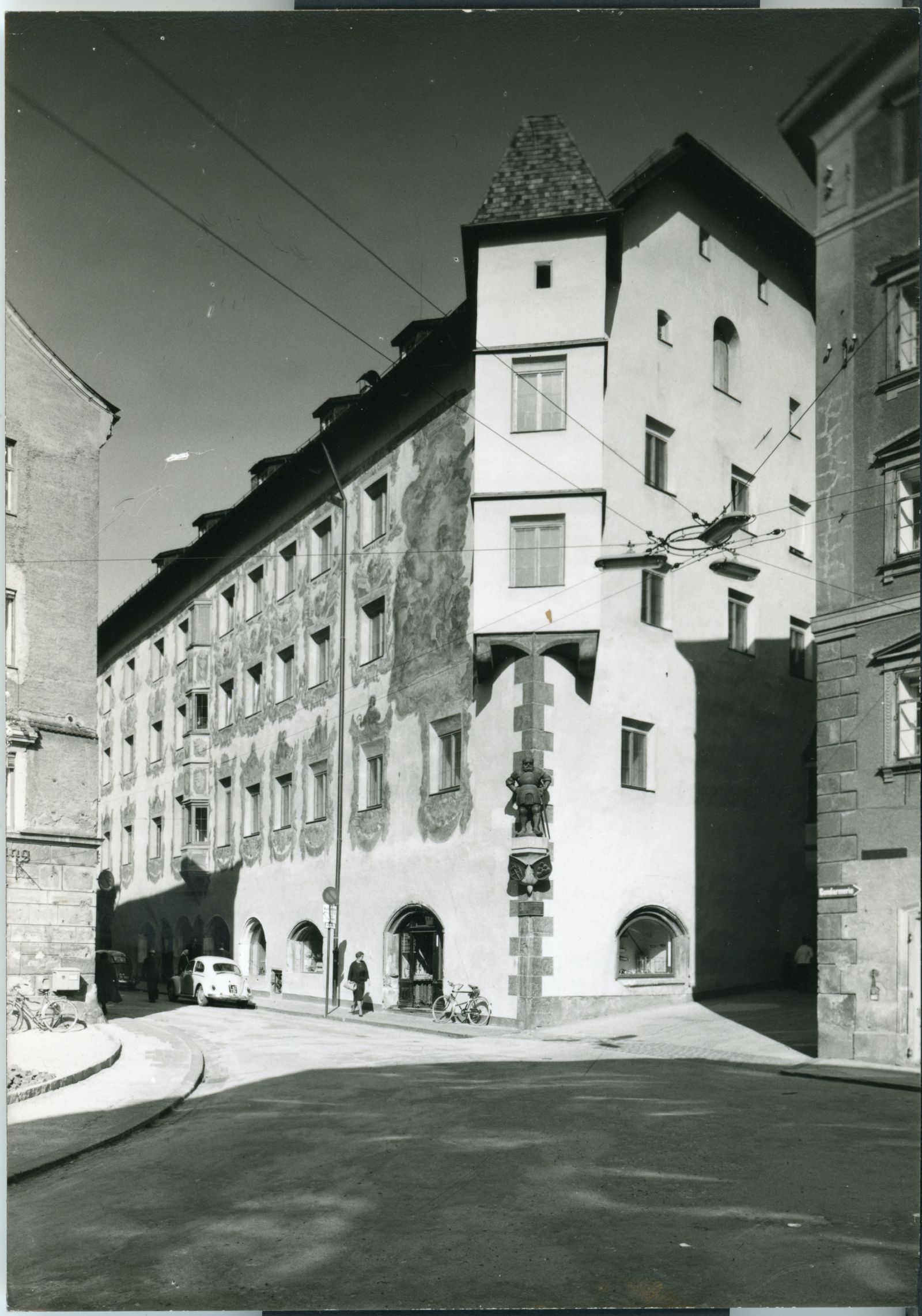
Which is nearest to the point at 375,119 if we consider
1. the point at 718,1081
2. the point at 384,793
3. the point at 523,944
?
the point at 384,793

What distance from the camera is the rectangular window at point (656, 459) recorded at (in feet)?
22.1

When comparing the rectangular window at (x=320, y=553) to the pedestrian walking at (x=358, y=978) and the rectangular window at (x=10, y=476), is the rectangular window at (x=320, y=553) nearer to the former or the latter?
the rectangular window at (x=10, y=476)

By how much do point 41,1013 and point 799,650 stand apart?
401 centimetres

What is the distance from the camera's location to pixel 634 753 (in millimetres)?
6707

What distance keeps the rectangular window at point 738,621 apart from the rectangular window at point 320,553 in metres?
2.04

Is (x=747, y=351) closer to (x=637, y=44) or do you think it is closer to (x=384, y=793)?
(x=637, y=44)

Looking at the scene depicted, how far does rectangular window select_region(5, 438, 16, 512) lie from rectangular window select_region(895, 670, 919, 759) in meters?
4.30

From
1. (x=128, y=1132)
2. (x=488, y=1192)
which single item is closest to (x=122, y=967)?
(x=128, y=1132)

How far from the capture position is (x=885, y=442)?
6.72 metres

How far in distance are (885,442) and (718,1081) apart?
3.04 meters

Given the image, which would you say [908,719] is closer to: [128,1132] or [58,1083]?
[128,1132]

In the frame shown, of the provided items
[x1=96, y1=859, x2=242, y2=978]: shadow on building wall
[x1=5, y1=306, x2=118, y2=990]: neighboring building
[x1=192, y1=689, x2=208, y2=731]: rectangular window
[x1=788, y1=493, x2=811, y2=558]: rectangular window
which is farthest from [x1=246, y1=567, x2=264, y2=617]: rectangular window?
[x1=788, y1=493, x2=811, y2=558]: rectangular window

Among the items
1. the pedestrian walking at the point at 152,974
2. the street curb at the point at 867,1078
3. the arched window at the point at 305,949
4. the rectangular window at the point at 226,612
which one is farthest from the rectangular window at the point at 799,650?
the pedestrian walking at the point at 152,974

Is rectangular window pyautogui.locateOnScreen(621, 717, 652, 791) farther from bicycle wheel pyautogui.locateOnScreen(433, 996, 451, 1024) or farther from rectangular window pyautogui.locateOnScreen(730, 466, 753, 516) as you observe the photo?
bicycle wheel pyautogui.locateOnScreen(433, 996, 451, 1024)
